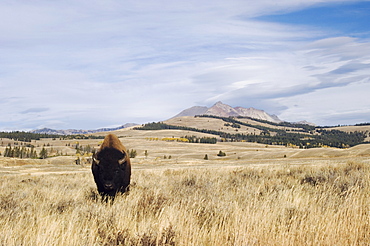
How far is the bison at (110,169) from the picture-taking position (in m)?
10.3

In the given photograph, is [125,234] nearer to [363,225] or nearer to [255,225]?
[255,225]

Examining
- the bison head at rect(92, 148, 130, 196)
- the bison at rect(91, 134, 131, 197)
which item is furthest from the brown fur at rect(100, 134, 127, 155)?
the bison head at rect(92, 148, 130, 196)

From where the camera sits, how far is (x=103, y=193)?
10.7 meters

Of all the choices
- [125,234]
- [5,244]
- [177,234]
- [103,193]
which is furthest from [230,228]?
[103,193]

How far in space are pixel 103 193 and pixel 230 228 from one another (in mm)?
6576

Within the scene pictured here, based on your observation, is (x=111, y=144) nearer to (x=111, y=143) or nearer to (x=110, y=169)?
(x=111, y=143)

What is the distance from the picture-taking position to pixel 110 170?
10.4m

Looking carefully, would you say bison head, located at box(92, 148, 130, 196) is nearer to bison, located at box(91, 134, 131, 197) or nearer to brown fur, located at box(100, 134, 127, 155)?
bison, located at box(91, 134, 131, 197)

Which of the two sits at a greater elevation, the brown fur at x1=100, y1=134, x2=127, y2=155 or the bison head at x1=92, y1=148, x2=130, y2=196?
the brown fur at x1=100, y1=134, x2=127, y2=155

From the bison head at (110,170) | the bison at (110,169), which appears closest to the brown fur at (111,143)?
the bison at (110,169)

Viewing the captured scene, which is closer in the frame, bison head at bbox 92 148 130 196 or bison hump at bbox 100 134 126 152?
bison head at bbox 92 148 130 196

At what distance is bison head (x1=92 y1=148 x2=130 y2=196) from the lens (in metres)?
10.3

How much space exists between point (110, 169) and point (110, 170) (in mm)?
39

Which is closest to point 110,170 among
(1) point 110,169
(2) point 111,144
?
(1) point 110,169
